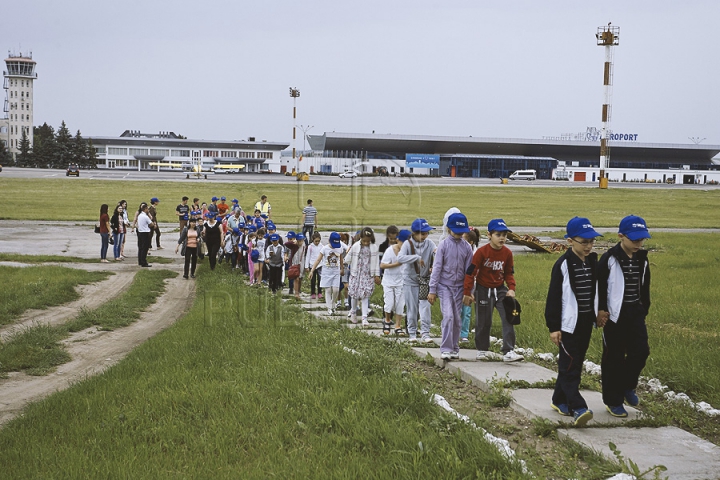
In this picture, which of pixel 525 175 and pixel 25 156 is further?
pixel 25 156

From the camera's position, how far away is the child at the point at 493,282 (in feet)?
28.2

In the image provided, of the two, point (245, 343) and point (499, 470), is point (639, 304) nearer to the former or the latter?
point (499, 470)

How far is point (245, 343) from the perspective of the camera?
10078 mm

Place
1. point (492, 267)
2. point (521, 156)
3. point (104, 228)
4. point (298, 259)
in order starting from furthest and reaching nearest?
point (521, 156), point (104, 228), point (298, 259), point (492, 267)

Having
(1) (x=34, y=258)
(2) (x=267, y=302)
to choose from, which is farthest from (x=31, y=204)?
(2) (x=267, y=302)

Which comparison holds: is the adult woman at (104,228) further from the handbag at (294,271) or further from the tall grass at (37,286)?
the handbag at (294,271)

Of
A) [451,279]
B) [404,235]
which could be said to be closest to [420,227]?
[404,235]

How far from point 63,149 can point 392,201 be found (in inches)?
3258

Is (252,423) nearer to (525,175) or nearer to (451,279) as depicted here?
(451,279)

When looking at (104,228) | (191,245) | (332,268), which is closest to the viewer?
(332,268)

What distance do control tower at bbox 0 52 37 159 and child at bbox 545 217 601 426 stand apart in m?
159

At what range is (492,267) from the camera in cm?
870

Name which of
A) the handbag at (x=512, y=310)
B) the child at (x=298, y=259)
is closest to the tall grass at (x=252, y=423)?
the handbag at (x=512, y=310)

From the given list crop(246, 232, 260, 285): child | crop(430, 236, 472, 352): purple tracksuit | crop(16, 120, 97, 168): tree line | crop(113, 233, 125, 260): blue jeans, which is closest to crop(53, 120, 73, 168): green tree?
crop(16, 120, 97, 168): tree line
